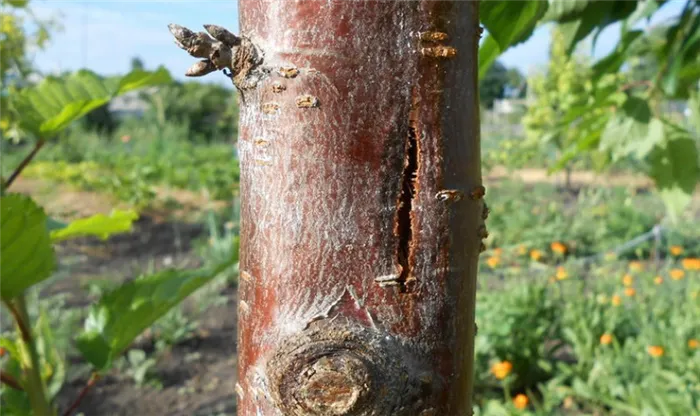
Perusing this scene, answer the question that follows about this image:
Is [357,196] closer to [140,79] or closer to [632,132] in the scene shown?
[140,79]

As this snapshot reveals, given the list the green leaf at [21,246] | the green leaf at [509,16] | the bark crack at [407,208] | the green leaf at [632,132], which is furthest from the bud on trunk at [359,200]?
the green leaf at [632,132]

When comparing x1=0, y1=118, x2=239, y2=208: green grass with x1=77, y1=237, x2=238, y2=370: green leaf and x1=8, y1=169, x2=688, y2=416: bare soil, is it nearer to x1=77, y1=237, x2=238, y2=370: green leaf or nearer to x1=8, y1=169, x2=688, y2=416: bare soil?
x1=8, y1=169, x2=688, y2=416: bare soil

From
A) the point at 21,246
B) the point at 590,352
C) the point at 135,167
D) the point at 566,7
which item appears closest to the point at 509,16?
the point at 566,7

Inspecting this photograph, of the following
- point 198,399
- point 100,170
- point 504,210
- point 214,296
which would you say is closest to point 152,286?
point 198,399

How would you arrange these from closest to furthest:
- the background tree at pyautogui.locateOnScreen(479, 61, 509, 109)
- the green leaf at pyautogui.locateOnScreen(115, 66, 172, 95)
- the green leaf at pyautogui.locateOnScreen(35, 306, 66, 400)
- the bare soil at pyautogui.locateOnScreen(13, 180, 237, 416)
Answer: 1. the green leaf at pyautogui.locateOnScreen(115, 66, 172, 95)
2. the green leaf at pyautogui.locateOnScreen(35, 306, 66, 400)
3. the background tree at pyautogui.locateOnScreen(479, 61, 509, 109)
4. the bare soil at pyautogui.locateOnScreen(13, 180, 237, 416)

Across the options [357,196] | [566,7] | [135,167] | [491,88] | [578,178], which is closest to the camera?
[357,196]

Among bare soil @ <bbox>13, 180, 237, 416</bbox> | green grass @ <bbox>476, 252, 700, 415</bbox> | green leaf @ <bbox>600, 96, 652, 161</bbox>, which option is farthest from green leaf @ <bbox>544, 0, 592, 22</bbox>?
green grass @ <bbox>476, 252, 700, 415</bbox>

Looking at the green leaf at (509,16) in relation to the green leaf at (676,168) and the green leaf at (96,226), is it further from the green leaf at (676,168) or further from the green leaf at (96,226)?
the green leaf at (676,168)
